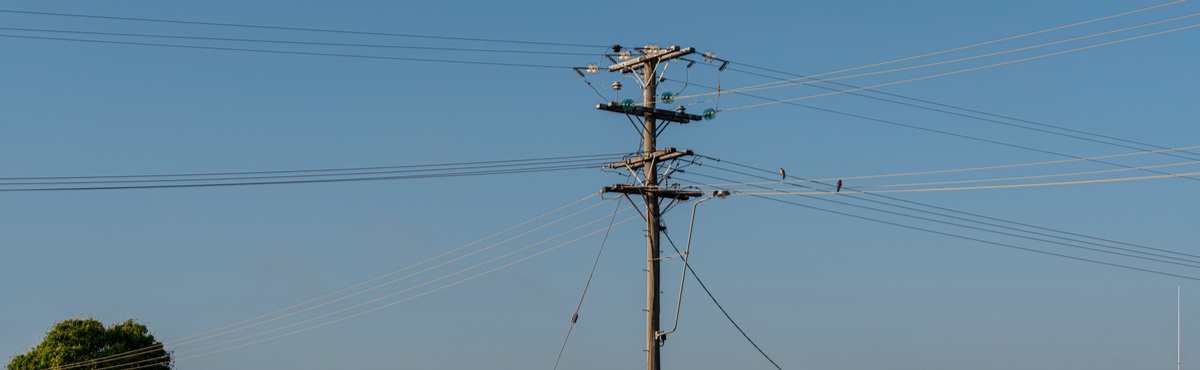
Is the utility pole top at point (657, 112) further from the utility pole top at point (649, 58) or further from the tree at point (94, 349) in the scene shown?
the tree at point (94, 349)

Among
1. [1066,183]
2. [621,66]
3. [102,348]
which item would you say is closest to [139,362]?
[102,348]

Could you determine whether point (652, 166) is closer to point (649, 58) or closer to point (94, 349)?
point (649, 58)

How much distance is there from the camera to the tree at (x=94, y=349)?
204ft

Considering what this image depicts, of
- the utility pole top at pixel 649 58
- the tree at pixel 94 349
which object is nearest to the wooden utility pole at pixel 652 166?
the utility pole top at pixel 649 58

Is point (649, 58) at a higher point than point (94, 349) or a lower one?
higher

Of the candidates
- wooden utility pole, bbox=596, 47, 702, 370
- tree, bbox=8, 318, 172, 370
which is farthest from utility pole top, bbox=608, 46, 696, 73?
tree, bbox=8, 318, 172, 370

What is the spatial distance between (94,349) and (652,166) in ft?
118

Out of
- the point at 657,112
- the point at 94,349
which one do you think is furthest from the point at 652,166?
the point at 94,349

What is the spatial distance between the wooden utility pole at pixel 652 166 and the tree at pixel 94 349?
A: 3386cm

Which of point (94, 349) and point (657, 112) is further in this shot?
point (94, 349)

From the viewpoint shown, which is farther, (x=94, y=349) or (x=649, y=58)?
(x=94, y=349)

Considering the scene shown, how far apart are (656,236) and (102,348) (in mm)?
36295

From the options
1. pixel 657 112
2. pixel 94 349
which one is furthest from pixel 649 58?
pixel 94 349

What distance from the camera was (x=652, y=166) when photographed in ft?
127
